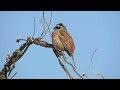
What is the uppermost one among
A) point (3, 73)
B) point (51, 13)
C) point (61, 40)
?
point (51, 13)

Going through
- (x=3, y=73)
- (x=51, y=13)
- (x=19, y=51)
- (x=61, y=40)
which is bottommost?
(x=61, y=40)
